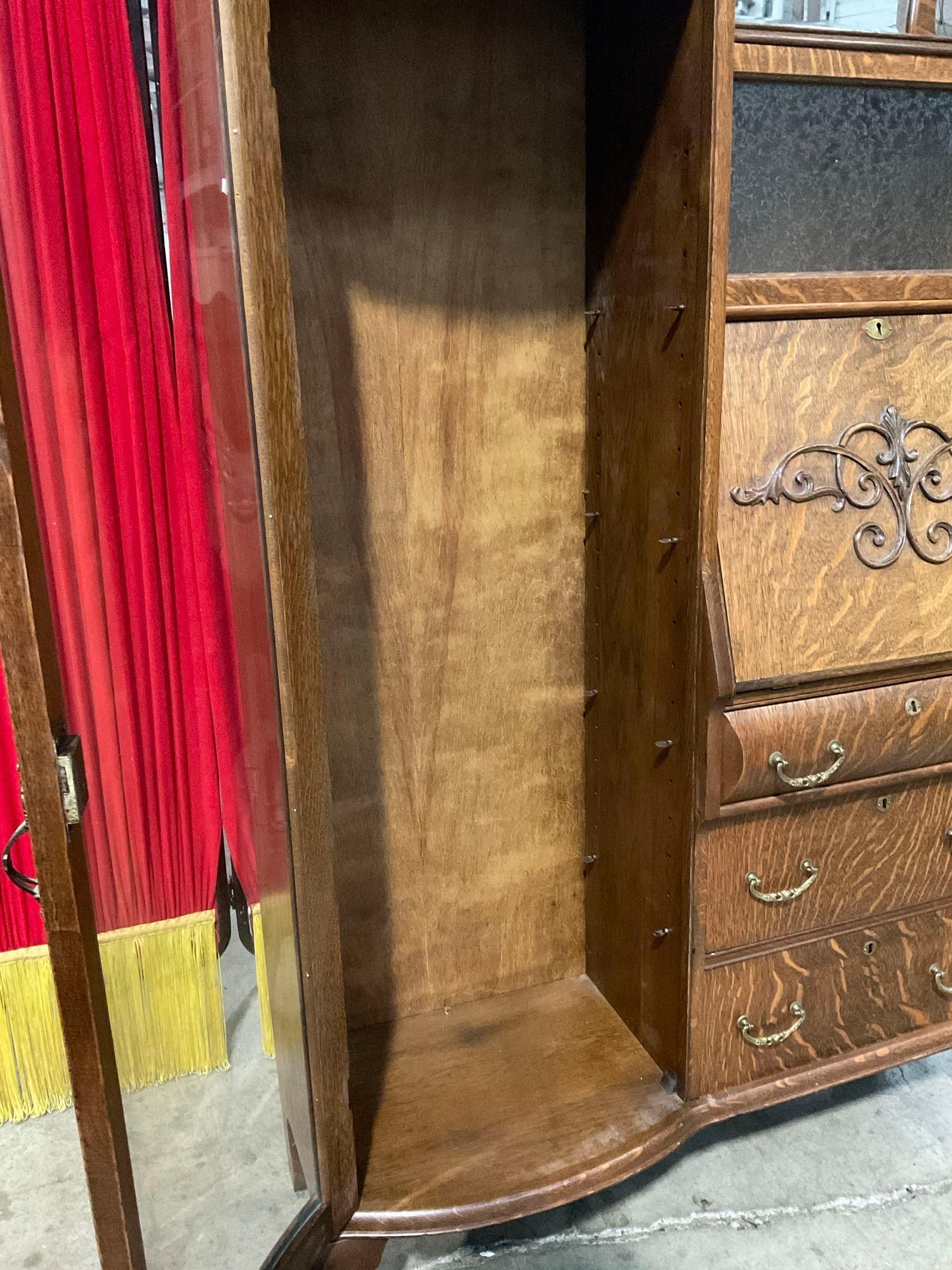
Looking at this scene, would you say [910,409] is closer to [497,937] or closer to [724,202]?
[724,202]

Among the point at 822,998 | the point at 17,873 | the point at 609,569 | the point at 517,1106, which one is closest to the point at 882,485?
the point at 609,569

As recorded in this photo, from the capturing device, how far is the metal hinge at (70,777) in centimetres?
76

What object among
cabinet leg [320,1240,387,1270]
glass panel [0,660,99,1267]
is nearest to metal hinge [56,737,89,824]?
glass panel [0,660,99,1267]

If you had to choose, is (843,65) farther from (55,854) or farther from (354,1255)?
(354,1255)

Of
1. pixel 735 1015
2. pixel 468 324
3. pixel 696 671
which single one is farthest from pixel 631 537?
pixel 735 1015

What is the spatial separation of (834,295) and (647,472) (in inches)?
13.0

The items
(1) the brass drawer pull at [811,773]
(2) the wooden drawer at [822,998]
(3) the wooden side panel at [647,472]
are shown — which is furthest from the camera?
(2) the wooden drawer at [822,998]

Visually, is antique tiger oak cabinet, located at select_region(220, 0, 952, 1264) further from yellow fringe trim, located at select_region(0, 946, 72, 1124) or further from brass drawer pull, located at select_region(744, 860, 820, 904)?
yellow fringe trim, located at select_region(0, 946, 72, 1124)

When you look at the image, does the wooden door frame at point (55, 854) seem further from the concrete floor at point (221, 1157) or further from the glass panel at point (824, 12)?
the glass panel at point (824, 12)

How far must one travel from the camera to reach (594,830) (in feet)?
5.38

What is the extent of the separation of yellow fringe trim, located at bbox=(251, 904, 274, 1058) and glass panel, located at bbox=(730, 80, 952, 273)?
3.42 feet

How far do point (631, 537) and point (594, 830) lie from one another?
54 cm

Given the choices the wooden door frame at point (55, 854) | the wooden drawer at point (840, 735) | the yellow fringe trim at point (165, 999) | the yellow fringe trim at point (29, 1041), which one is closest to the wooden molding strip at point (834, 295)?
the wooden drawer at point (840, 735)

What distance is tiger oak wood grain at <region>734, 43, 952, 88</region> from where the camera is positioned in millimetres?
1151
